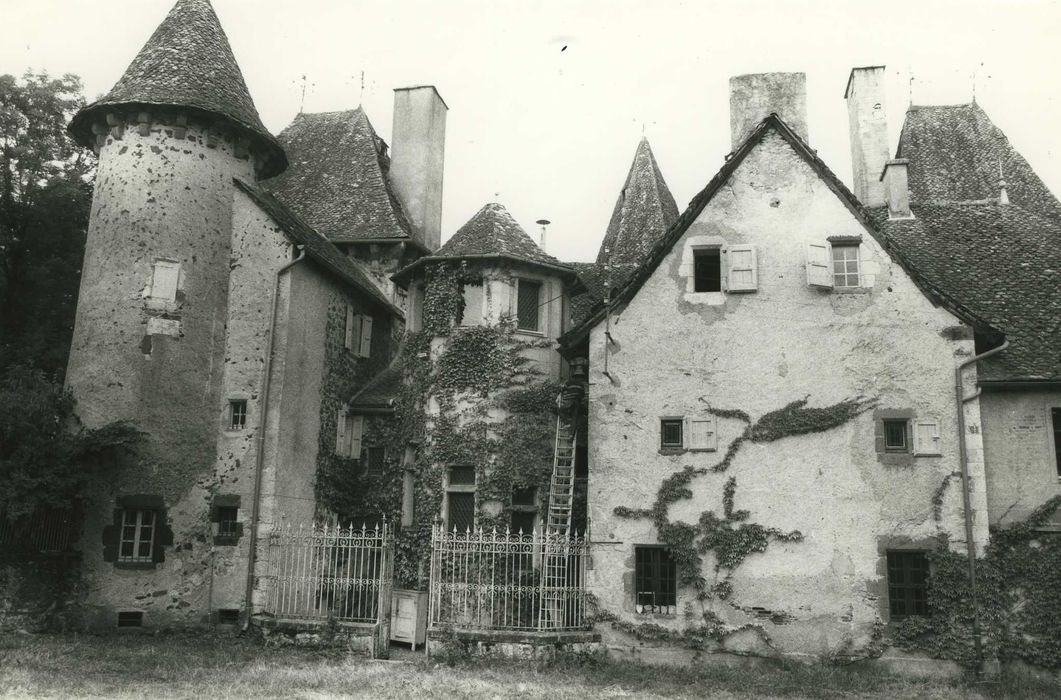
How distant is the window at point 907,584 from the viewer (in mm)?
16547

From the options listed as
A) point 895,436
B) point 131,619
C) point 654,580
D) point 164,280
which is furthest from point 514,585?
point 164,280

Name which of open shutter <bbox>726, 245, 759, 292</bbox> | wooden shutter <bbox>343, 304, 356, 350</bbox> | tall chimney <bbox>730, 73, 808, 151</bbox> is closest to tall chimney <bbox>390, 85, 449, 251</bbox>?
wooden shutter <bbox>343, 304, 356, 350</bbox>

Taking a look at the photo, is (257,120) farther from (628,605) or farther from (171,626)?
(628,605)

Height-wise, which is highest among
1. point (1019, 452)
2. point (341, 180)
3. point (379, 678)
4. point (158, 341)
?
point (341, 180)

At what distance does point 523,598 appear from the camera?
18453 millimetres

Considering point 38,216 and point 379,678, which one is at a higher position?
point 38,216

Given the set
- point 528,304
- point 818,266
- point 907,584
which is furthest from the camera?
point 528,304

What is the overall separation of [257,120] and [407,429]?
829 cm

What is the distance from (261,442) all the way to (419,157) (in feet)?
39.8

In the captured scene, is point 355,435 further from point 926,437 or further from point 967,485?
point 967,485

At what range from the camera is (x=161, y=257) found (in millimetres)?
20812

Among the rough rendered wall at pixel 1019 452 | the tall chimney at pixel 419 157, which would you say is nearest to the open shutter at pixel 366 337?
the tall chimney at pixel 419 157

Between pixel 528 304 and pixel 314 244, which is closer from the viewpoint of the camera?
pixel 528 304

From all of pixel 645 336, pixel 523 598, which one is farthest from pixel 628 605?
pixel 645 336
